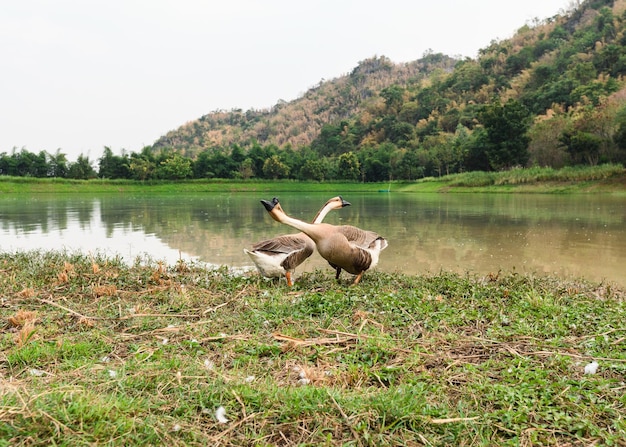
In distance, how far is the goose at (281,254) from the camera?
580 centimetres

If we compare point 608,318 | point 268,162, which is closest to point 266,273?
point 608,318

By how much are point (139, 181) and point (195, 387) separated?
59120 mm

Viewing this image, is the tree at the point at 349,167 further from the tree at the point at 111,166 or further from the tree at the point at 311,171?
the tree at the point at 111,166

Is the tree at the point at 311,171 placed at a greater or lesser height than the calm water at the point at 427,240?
greater

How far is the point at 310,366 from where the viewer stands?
301 centimetres

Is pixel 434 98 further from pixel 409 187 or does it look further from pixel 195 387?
pixel 195 387

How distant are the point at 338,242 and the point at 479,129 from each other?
6334 centimetres

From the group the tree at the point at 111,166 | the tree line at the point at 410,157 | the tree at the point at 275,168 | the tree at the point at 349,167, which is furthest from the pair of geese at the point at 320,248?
the tree at the point at 111,166

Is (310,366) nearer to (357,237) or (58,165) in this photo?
(357,237)

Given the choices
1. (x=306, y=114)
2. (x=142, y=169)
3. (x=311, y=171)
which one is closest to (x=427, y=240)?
(x=311, y=171)

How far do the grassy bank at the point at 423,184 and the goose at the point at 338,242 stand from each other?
3208 centimetres

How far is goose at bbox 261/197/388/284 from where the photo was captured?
A: 17.3 ft

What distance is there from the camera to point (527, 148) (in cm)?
4653

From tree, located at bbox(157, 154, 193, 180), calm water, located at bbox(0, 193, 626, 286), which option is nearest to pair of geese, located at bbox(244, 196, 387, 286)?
calm water, located at bbox(0, 193, 626, 286)
